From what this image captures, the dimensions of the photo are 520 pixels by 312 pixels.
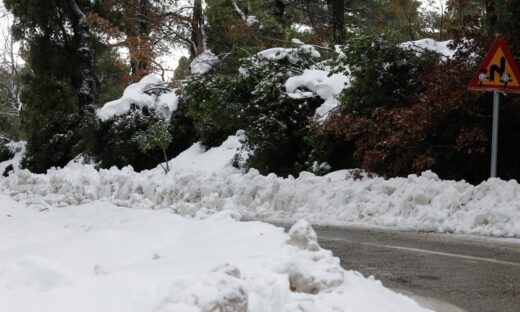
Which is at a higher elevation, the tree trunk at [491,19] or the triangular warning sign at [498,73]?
the tree trunk at [491,19]

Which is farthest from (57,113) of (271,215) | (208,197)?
(271,215)

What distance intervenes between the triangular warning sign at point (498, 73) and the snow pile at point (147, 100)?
47.5ft

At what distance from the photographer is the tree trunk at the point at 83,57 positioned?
27.0 meters

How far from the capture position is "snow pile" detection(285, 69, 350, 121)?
15281mm

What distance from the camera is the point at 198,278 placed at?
327 centimetres

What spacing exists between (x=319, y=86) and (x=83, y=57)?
50.5 feet

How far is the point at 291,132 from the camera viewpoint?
15.6 metres

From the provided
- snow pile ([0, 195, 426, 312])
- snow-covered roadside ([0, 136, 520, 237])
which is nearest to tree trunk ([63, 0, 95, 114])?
snow-covered roadside ([0, 136, 520, 237])

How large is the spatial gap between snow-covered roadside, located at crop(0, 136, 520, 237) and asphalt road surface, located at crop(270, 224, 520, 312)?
69 cm

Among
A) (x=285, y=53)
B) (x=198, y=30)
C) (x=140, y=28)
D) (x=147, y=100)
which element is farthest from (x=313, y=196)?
(x=140, y=28)

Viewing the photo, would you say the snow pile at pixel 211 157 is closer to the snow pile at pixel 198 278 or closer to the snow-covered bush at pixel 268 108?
the snow-covered bush at pixel 268 108

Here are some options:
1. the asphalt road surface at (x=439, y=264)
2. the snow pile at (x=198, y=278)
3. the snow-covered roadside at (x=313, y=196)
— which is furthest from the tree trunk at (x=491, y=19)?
the snow pile at (x=198, y=278)

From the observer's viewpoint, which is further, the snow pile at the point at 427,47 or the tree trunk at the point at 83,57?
the tree trunk at the point at 83,57

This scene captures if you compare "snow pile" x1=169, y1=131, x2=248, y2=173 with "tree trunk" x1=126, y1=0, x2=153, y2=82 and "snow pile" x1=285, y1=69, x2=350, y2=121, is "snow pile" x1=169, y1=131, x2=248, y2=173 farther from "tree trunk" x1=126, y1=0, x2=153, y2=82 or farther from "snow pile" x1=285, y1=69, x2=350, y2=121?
"tree trunk" x1=126, y1=0, x2=153, y2=82
